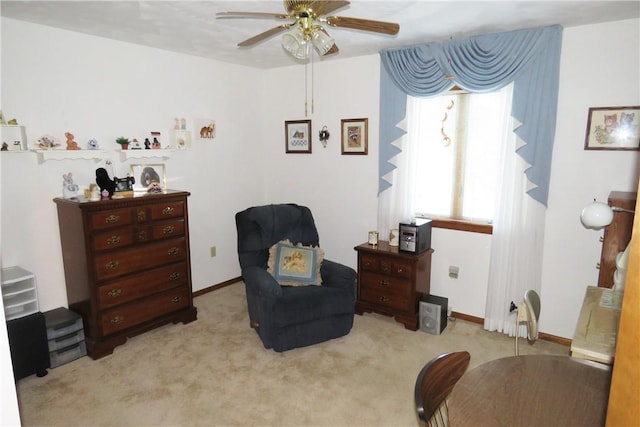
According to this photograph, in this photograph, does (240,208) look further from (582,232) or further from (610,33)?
(610,33)

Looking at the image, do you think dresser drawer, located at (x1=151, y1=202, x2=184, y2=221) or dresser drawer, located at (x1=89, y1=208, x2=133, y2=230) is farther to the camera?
dresser drawer, located at (x1=151, y1=202, x2=184, y2=221)

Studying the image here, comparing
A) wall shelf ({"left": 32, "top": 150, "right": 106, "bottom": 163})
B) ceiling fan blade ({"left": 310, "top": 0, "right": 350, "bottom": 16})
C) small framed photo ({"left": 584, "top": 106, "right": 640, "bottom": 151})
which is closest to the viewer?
ceiling fan blade ({"left": 310, "top": 0, "right": 350, "bottom": 16})

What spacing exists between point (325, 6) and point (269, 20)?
1154mm

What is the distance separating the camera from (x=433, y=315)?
11.0 ft

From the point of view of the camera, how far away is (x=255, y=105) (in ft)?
15.3

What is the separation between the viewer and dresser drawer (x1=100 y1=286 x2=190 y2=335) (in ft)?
10.0

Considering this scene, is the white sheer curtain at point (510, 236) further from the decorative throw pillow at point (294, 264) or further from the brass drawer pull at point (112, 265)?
the brass drawer pull at point (112, 265)

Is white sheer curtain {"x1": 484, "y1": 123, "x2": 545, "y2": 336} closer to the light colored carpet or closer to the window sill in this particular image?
the window sill

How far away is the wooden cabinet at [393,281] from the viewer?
3.42m

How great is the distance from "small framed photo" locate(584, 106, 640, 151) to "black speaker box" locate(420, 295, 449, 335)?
1.64 metres

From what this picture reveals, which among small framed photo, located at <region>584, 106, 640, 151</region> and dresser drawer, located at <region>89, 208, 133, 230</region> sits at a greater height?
small framed photo, located at <region>584, 106, 640, 151</region>

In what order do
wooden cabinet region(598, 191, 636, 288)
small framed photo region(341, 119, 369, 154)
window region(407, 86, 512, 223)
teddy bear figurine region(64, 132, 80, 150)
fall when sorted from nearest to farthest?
wooden cabinet region(598, 191, 636, 288) < teddy bear figurine region(64, 132, 80, 150) < window region(407, 86, 512, 223) < small framed photo region(341, 119, 369, 154)

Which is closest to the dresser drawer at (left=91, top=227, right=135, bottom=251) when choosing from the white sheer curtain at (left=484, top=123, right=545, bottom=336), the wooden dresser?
the wooden dresser

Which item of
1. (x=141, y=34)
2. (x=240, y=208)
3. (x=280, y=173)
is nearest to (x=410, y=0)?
(x=141, y=34)
